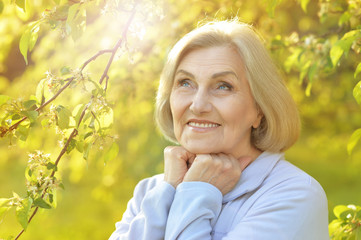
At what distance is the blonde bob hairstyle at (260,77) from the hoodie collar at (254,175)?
80mm

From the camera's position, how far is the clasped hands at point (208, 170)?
83.0 inches

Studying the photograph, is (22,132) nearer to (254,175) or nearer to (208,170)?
(208,170)

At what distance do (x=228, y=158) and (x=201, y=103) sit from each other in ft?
0.96

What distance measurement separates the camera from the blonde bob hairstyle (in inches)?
84.7

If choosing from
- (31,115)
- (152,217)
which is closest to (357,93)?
(152,217)

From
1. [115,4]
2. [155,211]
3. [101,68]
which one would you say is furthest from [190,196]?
[101,68]

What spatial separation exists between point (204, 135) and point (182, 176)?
216 mm

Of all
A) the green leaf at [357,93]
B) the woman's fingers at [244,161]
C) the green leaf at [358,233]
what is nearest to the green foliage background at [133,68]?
the green leaf at [357,93]

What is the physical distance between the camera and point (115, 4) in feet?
6.95

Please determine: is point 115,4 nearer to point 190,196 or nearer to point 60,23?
point 60,23

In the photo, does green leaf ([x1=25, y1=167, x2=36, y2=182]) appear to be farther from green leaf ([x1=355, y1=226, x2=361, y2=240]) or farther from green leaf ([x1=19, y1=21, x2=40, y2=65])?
green leaf ([x1=355, y1=226, x2=361, y2=240])

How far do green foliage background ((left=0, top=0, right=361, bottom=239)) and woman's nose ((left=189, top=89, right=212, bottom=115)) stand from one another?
0.35 metres

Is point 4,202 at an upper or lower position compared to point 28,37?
lower

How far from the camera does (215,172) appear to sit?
2.11 m
